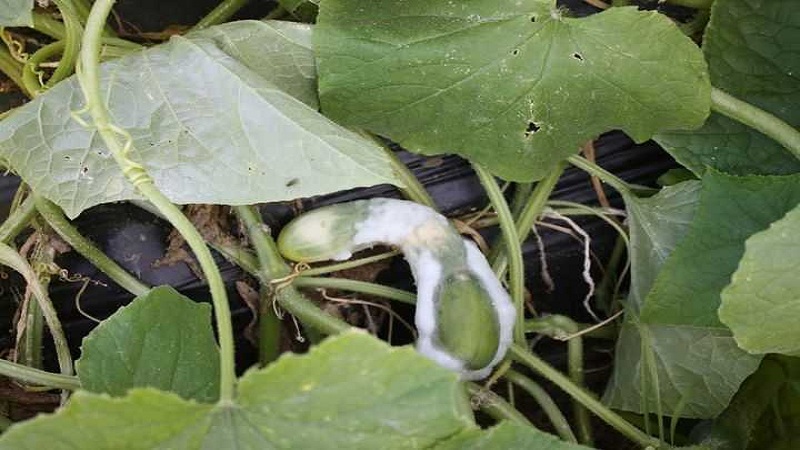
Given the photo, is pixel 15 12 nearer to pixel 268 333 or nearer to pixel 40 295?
pixel 40 295

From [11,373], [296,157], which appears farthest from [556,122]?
[11,373]

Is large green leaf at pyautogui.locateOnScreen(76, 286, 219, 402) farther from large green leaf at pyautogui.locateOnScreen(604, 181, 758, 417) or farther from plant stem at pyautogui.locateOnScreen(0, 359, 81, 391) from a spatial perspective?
large green leaf at pyautogui.locateOnScreen(604, 181, 758, 417)

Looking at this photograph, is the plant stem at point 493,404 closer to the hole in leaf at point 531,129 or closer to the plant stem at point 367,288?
the plant stem at point 367,288

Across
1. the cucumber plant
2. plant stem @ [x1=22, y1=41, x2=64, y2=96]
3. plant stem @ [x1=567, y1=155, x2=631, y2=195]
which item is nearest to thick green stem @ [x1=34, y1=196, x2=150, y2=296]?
the cucumber plant

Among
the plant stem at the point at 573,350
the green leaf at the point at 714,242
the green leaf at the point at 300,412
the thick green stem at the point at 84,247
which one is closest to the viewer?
the green leaf at the point at 300,412

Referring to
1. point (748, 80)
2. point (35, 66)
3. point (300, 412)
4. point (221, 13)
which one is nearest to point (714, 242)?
point (748, 80)

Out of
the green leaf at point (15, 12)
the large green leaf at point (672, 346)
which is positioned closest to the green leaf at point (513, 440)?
the large green leaf at point (672, 346)

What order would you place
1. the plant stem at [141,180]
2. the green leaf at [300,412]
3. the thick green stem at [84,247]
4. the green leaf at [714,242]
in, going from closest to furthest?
the green leaf at [300,412] → the plant stem at [141,180] → the green leaf at [714,242] → the thick green stem at [84,247]
